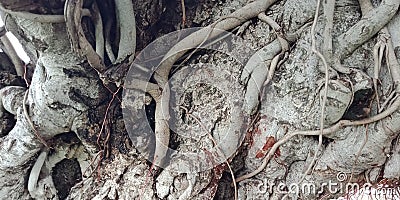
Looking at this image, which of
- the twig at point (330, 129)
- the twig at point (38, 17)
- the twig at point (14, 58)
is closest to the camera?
the twig at point (330, 129)

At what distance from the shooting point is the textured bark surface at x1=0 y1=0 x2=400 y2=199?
115 cm

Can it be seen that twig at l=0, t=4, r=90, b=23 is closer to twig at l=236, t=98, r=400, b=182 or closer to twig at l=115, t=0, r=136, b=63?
twig at l=115, t=0, r=136, b=63

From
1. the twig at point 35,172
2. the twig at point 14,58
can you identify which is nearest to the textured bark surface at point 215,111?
the twig at point 35,172

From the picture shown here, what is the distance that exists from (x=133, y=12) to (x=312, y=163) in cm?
65

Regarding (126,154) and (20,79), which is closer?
(126,154)

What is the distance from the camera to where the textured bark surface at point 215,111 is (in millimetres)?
1150

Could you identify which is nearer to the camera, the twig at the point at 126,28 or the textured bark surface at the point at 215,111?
the textured bark surface at the point at 215,111

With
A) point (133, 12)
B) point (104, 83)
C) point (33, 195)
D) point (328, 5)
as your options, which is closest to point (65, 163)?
point (33, 195)

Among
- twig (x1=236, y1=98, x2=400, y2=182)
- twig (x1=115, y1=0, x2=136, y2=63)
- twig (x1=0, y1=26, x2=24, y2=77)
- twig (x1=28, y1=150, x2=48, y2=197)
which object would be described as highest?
twig (x1=115, y1=0, x2=136, y2=63)

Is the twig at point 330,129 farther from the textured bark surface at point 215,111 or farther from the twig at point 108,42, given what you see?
the twig at point 108,42

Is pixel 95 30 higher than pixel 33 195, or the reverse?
pixel 95 30

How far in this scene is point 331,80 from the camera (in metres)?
1.11

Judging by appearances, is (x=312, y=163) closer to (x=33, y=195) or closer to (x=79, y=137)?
(x=79, y=137)

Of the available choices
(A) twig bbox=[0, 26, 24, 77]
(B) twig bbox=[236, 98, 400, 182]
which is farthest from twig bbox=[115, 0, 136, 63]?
(A) twig bbox=[0, 26, 24, 77]
